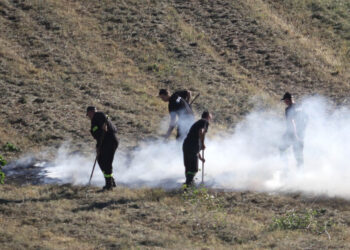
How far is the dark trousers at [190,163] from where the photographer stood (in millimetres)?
11500

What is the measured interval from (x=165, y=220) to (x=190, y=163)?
184 cm

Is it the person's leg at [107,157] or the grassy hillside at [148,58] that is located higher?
the grassy hillside at [148,58]

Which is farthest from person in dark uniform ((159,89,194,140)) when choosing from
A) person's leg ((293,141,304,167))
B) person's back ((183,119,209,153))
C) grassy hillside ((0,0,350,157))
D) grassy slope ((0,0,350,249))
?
grassy hillside ((0,0,350,157))

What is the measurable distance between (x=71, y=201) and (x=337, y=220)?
16.5ft

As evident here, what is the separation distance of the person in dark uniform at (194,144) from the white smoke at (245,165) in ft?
2.42

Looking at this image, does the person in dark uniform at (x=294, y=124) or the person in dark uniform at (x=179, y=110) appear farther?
the person in dark uniform at (x=179, y=110)

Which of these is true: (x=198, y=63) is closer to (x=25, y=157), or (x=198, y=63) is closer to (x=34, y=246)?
(x=25, y=157)

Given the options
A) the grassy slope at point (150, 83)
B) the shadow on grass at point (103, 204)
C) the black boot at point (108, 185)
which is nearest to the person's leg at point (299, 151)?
the grassy slope at point (150, 83)

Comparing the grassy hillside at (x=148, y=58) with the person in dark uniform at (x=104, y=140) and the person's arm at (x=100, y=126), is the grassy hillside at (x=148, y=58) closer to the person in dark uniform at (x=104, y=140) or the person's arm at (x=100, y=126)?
the person in dark uniform at (x=104, y=140)

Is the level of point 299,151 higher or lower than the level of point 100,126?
lower

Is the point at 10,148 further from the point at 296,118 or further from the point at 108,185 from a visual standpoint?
the point at 296,118

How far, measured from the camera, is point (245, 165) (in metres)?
13.8

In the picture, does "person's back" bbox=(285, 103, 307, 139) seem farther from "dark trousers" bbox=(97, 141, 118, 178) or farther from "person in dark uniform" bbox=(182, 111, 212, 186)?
"dark trousers" bbox=(97, 141, 118, 178)

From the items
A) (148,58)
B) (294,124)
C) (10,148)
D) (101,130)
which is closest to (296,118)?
(294,124)
